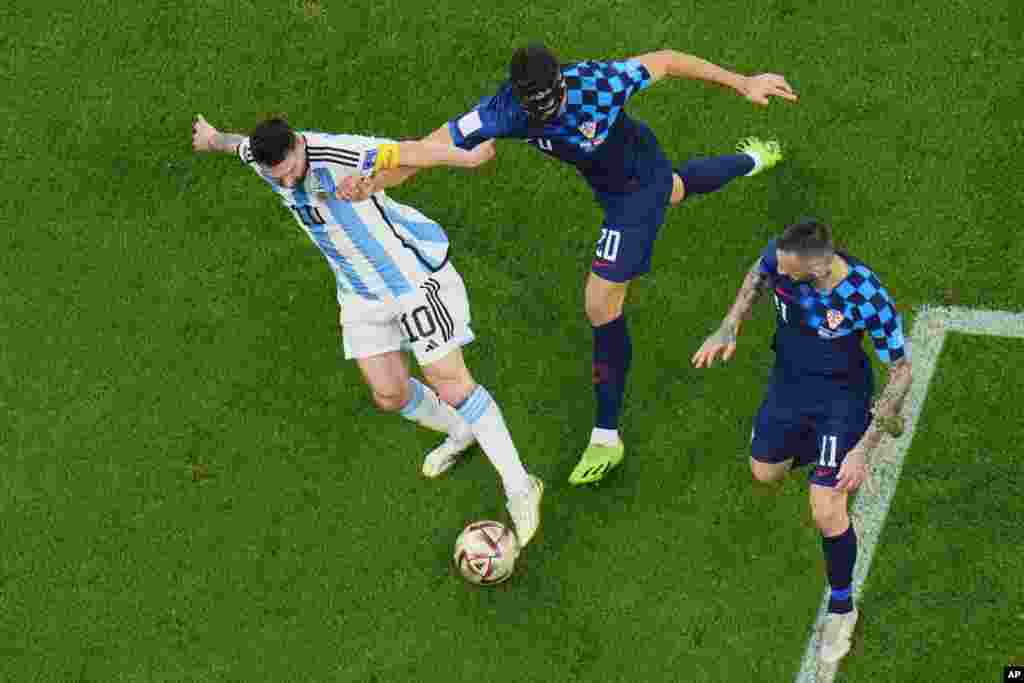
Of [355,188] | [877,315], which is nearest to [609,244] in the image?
[355,188]

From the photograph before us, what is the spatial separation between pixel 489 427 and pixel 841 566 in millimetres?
2171

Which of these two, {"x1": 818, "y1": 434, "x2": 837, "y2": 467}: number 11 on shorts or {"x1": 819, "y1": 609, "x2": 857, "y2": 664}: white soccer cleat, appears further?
{"x1": 819, "y1": 609, "x2": 857, "y2": 664}: white soccer cleat

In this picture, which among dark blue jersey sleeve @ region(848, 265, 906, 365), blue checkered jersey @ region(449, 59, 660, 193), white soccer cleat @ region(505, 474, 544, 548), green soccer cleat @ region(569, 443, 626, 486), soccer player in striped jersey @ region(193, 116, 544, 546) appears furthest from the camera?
green soccer cleat @ region(569, 443, 626, 486)

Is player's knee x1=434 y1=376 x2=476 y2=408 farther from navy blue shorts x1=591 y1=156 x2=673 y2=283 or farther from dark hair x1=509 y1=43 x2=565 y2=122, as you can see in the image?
dark hair x1=509 y1=43 x2=565 y2=122

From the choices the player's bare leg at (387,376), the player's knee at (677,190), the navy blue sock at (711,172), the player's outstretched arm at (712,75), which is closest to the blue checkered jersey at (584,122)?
the player's outstretched arm at (712,75)

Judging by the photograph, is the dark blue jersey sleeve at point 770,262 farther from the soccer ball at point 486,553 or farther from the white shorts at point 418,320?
the soccer ball at point 486,553

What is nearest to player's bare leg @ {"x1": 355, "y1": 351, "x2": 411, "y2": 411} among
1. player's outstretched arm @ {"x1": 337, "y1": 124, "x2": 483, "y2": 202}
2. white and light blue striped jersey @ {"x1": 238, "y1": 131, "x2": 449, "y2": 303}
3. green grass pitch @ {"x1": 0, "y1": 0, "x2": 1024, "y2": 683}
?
A: white and light blue striped jersey @ {"x1": 238, "y1": 131, "x2": 449, "y2": 303}

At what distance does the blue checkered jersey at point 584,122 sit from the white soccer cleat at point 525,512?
199cm

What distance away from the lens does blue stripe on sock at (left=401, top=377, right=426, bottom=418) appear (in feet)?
30.6

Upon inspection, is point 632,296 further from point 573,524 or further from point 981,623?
point 981,623

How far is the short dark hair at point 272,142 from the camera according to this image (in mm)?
7836

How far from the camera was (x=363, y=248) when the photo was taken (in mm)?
8602

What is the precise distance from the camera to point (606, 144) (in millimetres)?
8688

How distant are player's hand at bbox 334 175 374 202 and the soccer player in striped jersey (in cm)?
8
